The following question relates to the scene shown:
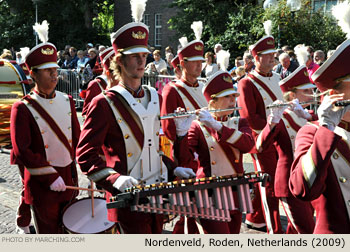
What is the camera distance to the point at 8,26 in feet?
100

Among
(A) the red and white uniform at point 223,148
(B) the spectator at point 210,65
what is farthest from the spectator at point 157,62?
(A) the red and white uniform at point 223,148

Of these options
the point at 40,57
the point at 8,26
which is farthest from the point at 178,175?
the point at 8,26

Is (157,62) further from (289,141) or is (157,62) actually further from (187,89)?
(289,141)

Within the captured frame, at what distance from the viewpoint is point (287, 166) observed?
5.06m

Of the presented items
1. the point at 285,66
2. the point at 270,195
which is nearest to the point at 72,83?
the point at 285,66

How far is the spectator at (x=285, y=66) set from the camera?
10.7 metres

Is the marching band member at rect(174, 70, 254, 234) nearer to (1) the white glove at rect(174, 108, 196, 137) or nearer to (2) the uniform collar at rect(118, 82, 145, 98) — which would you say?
(1) the white glove at rect(174, 108, 196, 137)

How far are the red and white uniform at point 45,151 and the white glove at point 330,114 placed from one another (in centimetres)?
286

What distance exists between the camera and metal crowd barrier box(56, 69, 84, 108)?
667 inches

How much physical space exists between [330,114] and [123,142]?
5.43 ft

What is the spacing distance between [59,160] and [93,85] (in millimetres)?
2671

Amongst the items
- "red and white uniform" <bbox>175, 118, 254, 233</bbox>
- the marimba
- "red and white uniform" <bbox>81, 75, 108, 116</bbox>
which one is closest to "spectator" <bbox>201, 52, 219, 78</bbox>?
"red and white uniform" <bbox>81, 75, 108, 116</bbox>

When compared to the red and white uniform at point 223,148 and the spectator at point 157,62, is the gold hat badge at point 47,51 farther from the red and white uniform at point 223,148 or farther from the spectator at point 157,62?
the spectator at point 157,62

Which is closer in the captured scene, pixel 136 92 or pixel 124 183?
pixel 124 183
